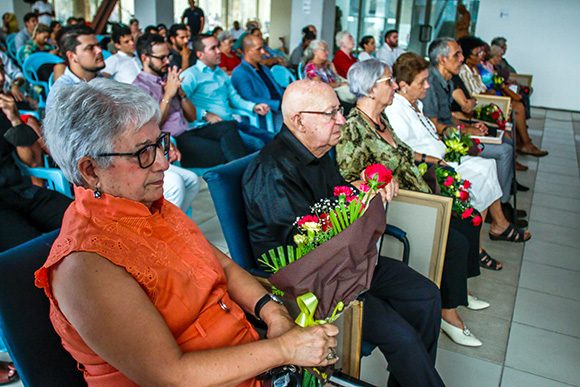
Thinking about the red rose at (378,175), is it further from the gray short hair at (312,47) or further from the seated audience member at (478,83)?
the gray short hair at (312,47)

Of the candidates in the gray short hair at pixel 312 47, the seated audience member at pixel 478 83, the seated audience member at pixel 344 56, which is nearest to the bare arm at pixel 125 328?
the seated audience member at pixel 478 83

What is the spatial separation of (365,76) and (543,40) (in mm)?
9578

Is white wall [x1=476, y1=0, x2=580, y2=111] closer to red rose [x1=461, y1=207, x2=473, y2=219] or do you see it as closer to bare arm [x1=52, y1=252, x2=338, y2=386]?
red rose [x1=461, y1=207, x2=473, y2=219]

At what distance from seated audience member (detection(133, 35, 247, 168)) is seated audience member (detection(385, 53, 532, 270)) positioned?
3.34 feet

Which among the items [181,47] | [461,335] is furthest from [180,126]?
[181,47]

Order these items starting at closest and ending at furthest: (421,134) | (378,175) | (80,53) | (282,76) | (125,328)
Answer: (125,328), (378,175), (80,53), (421,134), (282,76)

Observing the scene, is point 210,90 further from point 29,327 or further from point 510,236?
point 29,327

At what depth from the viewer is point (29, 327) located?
104 cm

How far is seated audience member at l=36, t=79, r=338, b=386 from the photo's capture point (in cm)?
94

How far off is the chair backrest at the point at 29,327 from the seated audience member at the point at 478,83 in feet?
13.0

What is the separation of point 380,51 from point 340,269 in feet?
25.1

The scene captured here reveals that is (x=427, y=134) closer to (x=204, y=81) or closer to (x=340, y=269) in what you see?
(x=204, y=81)

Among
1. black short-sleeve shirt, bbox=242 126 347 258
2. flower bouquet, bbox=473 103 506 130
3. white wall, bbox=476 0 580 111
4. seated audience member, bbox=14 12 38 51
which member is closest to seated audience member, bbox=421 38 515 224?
flower bouquet, bbox=473 103 506 130

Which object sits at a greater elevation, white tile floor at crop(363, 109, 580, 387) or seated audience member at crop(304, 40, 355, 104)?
seated audience member at crop(304, 40, 355, 104)
